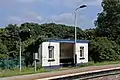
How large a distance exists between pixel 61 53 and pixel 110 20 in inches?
861

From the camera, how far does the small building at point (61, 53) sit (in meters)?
34.1

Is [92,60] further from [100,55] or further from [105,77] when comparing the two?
[105,77]

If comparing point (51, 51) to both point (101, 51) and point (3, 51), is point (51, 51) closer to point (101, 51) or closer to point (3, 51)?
point (3, 51)

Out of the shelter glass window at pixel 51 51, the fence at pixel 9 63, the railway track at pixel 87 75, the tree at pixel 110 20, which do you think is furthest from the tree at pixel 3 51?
the tree at pixel 110 20

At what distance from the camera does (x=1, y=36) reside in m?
44.7

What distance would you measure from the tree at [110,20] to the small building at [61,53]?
56.8 feet

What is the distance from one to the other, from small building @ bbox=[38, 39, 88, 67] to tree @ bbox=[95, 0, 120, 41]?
56.8 ft

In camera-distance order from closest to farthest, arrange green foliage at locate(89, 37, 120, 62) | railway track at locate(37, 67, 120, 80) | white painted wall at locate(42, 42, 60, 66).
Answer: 1. railway track at locate(37, 67, 120, 80)
2. white painted wall at locate(42, 42, 60, 66)
3. green foliage at locate(89, 37, 120, 62)

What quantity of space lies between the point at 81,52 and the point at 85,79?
68.9ft

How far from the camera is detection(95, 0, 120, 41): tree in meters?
57.6

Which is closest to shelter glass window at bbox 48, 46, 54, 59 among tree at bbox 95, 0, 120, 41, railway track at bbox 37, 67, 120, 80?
railway track at bbox 37, 67, 120, 80

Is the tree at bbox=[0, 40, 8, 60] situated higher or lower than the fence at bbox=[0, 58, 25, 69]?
higher

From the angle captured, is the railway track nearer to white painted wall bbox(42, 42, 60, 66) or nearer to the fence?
white painted wall bbox(42, 42, 60, 66)

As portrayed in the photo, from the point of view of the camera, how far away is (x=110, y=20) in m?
58.9
